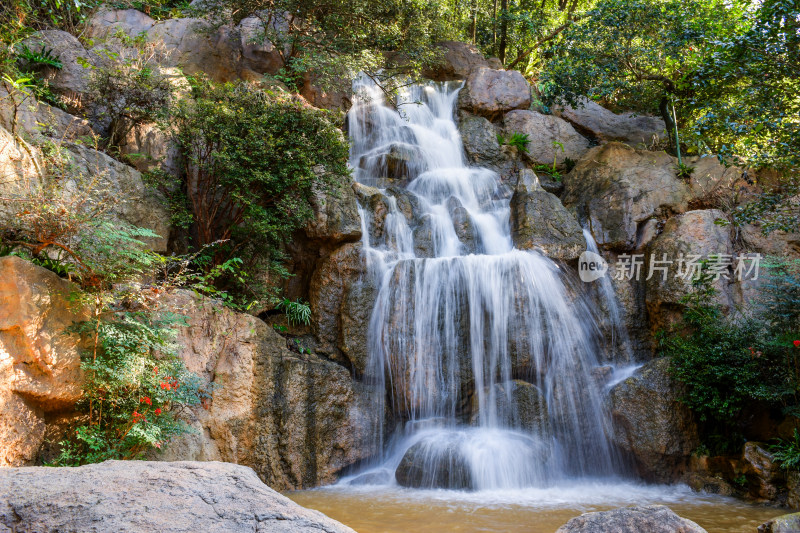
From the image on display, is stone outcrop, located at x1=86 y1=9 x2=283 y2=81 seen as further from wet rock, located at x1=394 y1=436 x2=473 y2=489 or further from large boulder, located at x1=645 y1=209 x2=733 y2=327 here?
large boulder, located at x1=645 y1=209 x2=733 y2=327

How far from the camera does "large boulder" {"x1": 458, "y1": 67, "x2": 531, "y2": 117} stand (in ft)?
49.8

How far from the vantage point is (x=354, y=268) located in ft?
30.8

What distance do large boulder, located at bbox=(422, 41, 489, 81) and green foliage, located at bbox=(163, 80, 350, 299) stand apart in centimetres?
924

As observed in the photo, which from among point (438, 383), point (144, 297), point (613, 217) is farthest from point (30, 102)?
point (613, 217)

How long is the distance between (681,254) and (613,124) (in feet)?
22.5

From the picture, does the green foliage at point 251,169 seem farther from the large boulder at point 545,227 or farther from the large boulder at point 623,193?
the large boulder at point 623,193

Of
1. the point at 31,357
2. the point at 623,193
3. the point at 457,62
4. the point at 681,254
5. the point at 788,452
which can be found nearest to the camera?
the point at 31,357

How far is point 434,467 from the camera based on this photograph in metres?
7.32

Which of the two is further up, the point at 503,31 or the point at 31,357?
the point at 503,31

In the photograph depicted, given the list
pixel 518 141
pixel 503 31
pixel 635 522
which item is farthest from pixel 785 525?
pixel 503 31

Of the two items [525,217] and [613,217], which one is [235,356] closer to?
[525,217]

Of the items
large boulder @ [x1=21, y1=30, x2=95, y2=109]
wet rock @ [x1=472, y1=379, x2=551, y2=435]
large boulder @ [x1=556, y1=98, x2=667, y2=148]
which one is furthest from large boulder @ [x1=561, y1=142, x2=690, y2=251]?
large boulder @ [x1=21, y1=30, x2=95, y2=109]

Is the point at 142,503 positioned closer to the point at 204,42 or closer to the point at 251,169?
the point at 251,169

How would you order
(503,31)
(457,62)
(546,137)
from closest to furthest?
(546,137) < (457,62) < (503,31)
